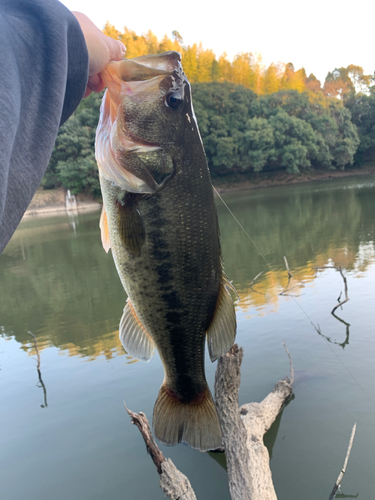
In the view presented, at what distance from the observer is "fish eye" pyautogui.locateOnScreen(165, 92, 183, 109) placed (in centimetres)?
158

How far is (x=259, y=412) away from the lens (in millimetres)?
4578

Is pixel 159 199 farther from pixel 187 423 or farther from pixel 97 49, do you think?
pixel 187 423

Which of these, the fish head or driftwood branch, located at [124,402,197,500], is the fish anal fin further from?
driftwood branch, located at [124,402,197,500]

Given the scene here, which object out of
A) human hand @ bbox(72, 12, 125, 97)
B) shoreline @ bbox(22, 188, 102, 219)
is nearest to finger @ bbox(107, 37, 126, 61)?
human hand @ bbox(72, 12, 125, 97)

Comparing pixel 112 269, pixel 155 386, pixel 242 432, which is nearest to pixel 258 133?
pixel 112 269

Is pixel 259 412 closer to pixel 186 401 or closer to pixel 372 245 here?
pixel 186 401

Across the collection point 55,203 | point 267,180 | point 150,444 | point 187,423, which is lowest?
point 150,444

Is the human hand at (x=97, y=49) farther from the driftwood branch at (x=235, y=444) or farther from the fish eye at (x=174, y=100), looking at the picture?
the driftwood branch at (x=235, y=444)

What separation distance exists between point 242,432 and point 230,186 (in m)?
42.3

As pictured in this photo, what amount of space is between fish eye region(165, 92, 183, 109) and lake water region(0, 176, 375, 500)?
378cm

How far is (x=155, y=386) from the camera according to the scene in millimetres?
5883

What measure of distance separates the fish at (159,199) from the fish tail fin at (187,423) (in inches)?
12.9

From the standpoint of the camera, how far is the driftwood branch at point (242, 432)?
11.5 ft

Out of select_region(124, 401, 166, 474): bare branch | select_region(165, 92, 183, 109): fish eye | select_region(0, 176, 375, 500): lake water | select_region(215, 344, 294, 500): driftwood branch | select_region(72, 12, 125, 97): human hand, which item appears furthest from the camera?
select_region(0, 176, 375, 500): lake water
